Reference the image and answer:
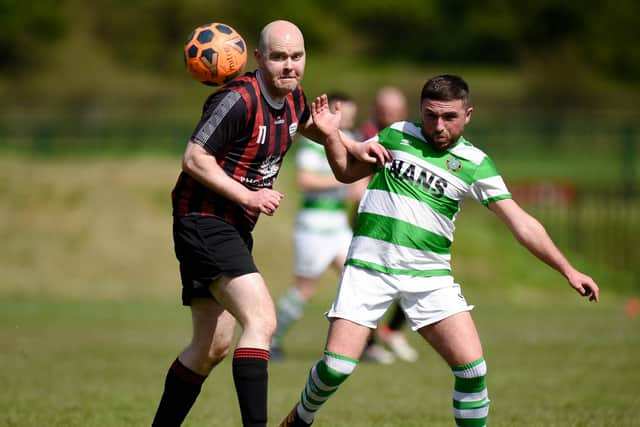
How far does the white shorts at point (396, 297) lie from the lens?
529cm

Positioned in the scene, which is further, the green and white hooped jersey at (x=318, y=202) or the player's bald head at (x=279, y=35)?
the green and white hooped jersey at (x=318, y=202)

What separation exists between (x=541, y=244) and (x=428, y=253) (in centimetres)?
61

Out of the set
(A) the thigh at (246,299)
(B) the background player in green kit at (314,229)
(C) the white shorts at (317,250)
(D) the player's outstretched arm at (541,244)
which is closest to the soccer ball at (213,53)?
(A) the thigh at (246,299)

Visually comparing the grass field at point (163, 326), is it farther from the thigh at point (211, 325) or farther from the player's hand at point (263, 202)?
the player's hand at point (263, 202)

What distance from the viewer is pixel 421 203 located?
5355mm

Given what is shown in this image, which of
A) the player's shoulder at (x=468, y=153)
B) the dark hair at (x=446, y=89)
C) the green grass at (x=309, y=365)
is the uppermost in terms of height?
the dark hair at (x=446, y=89)

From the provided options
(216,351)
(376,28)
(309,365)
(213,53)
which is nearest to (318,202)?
(309,365)

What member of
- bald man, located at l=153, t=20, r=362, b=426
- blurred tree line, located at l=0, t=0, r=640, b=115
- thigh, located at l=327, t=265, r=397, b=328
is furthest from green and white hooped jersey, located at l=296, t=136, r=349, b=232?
blurred tree line, located at l=0, t=0, r=640, b=115

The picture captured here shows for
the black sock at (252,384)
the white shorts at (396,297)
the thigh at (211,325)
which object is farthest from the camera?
the thigh at (211,325)

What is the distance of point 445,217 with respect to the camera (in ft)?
17.7

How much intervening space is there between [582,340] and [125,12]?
53827mm

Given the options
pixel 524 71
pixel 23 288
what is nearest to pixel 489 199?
pixel 23 288

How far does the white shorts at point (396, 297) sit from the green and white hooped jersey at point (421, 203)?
0.05 m

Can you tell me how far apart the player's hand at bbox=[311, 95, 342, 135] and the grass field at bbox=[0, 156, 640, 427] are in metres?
2.16
